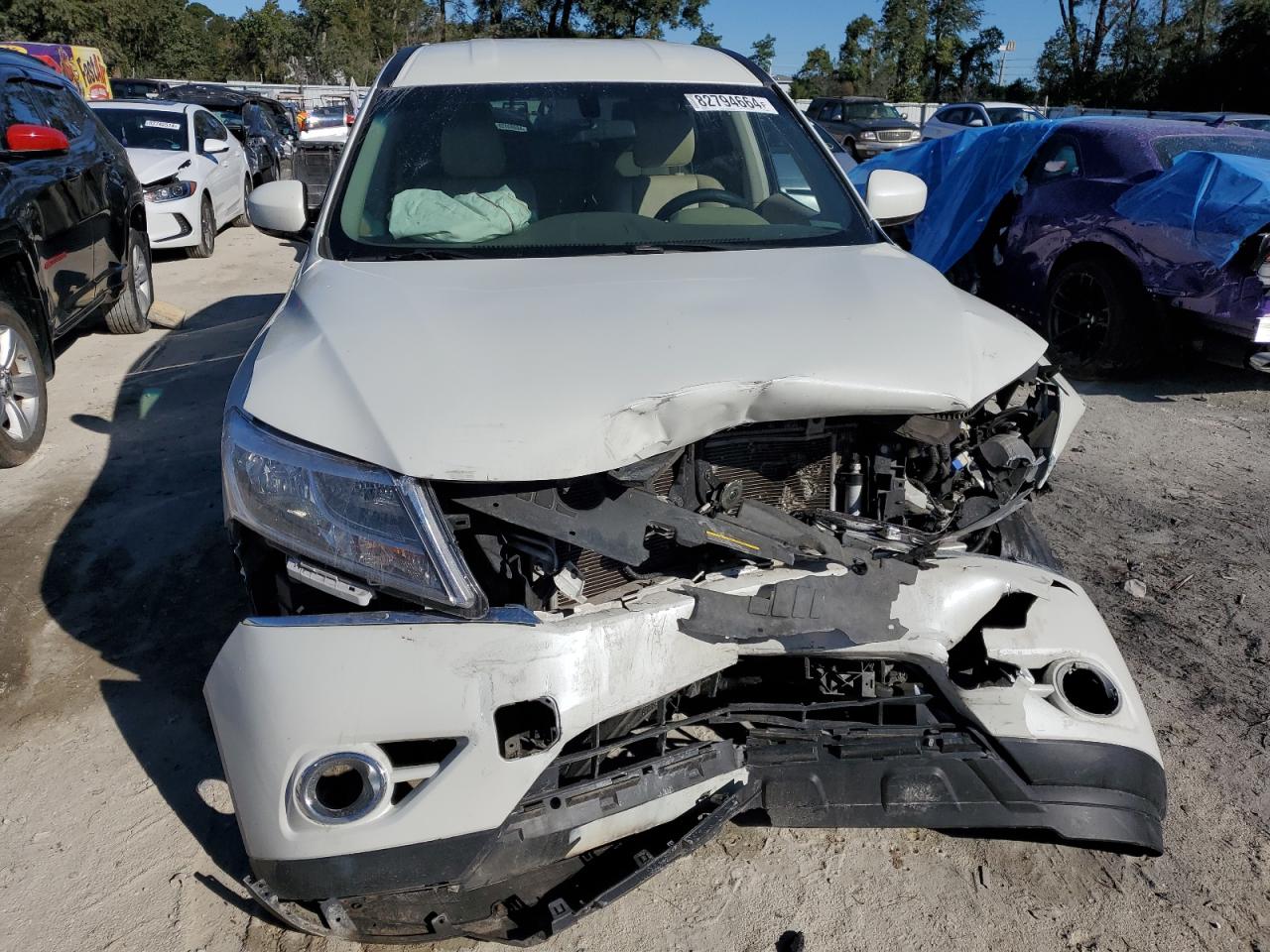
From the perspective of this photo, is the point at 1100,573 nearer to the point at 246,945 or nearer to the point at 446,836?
the point at 446,836

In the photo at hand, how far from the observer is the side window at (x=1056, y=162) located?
6773 mm

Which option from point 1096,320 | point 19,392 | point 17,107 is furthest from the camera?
point 1096,320

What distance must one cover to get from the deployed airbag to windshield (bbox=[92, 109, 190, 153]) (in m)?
8.54

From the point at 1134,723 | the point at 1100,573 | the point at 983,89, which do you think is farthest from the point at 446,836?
the point at 983,89

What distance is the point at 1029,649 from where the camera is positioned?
2.19 m

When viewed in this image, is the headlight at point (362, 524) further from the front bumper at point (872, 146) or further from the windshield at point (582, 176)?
the front bumper at point (872, 146)

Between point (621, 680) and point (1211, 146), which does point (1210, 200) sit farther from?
point (621, 680)

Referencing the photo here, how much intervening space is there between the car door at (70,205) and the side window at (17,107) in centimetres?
2

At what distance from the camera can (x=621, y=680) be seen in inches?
73.5

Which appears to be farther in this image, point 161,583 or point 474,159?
point 161,583

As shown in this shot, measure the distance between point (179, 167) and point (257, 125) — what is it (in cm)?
652

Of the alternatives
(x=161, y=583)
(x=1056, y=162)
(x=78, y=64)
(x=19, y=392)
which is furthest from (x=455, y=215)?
(x=78, y=64)

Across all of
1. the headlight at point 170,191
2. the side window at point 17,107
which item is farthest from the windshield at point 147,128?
the side window at point 17,107

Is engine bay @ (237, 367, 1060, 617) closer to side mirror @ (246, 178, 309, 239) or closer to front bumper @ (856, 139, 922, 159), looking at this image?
side mirror @ (246, 178, 309, 239)
